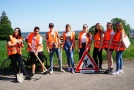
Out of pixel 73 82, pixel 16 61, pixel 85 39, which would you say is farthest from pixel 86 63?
pixel 16 61

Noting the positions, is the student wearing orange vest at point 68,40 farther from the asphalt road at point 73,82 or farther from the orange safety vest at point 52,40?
the asphalt road at point 73,82

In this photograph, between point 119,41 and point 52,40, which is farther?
point 52,40

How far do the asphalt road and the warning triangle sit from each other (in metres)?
0.44

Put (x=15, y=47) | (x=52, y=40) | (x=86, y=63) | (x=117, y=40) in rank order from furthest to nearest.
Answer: (x=86, y=63), (x=52, y=40), (x=117, y=40), (x=15, y=47)

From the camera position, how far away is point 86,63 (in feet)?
33.6

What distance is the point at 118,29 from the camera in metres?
9.45

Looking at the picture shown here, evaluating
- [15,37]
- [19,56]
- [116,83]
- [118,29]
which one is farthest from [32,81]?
[118,29]

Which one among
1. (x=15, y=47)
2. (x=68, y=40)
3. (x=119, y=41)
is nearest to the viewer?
(x=15, y=47)

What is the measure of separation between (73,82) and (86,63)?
185 centimetres

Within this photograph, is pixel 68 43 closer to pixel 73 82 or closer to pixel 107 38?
pixel 107 38

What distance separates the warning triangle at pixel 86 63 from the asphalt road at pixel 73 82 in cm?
44

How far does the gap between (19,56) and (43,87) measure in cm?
174

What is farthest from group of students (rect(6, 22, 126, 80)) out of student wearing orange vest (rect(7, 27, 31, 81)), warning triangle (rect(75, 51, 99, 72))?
warning triangle (rect(75, 51, 99, 72))

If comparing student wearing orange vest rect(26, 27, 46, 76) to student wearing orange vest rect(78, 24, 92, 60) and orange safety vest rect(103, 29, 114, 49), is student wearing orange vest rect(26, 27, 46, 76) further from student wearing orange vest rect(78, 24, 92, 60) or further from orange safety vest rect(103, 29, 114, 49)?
orange safety vest rect(103, 29, 114, 49)
